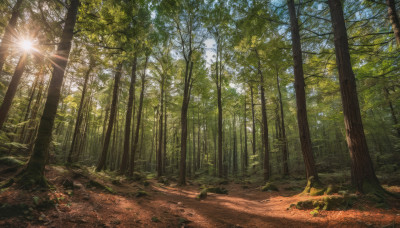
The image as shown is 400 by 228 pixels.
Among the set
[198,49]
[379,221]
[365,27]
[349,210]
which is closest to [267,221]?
[349,210]

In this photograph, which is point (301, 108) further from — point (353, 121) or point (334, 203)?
point (334, 203)

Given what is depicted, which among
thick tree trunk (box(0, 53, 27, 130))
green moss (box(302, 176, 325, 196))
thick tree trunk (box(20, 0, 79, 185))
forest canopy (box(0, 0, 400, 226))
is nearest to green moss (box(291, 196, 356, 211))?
forest canopy (box(0, 0, 400, 226))

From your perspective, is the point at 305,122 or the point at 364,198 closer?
the point at 364,198

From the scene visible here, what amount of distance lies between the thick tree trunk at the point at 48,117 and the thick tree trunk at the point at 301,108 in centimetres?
903

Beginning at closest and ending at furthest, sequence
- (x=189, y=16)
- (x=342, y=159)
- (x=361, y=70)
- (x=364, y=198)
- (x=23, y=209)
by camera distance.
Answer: (x=23, y=209)
(x=364, y=198)
(x=361, y=70)
(x=189, y=16)
(x=342, y=159)

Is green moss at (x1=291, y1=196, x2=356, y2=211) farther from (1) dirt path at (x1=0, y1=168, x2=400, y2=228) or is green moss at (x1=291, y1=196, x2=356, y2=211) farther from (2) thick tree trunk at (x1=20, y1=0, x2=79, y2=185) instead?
(2) thick tree trunk at (x1=20, y1=0, x2=79, y2=185)

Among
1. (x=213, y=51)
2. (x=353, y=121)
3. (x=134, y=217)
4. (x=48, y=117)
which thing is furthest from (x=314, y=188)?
(x=213, y=51)

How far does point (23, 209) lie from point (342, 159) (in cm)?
2901

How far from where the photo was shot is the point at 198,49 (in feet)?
46.2

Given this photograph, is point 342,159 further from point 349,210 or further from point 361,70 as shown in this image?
point 349,210

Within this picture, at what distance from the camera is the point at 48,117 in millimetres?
4562

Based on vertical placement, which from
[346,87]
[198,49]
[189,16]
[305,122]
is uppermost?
[189,16]

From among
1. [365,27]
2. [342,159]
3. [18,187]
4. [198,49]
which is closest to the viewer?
[18,187]

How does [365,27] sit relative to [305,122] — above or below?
above
